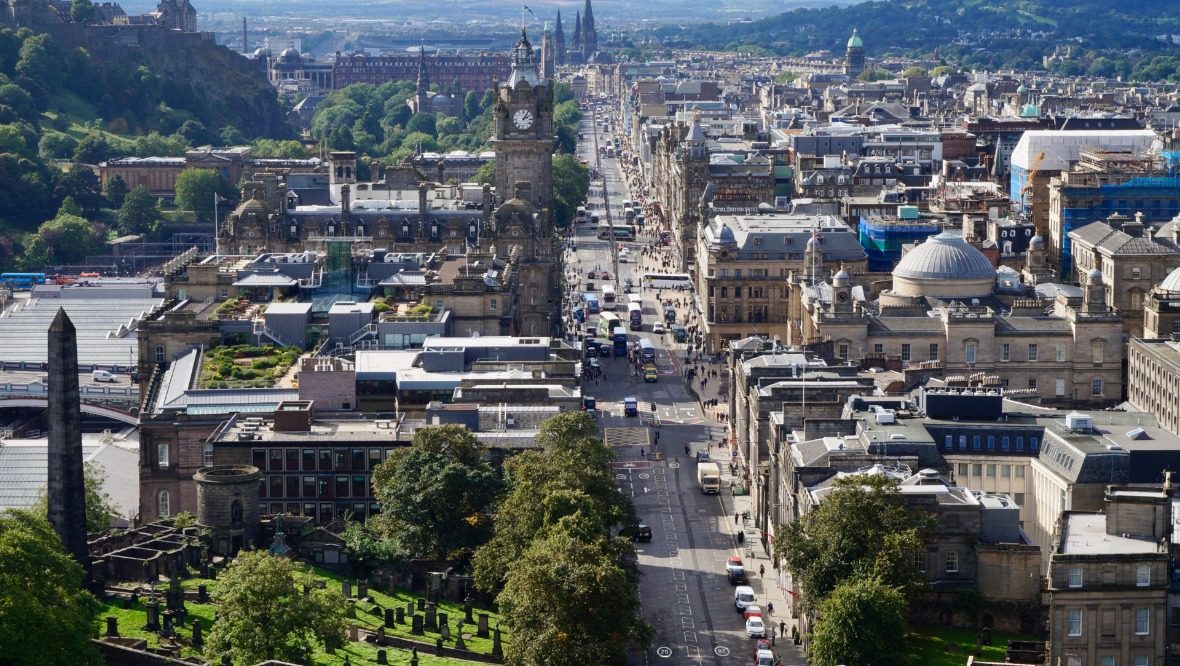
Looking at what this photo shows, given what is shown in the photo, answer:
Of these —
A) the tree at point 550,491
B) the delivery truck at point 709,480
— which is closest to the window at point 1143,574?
the tree at point 550,491

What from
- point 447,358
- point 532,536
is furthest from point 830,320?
point 532,536

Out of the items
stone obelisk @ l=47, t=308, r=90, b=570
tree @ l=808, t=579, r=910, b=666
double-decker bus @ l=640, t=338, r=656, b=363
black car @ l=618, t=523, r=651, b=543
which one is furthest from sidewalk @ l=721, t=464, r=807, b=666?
double-decker bus @ l=640, t=338, r=656, b=363

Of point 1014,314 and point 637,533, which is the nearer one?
point 637,533

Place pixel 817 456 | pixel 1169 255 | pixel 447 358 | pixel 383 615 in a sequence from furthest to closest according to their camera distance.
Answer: pixel 1169 255 → pixel 447 358 → pixel 817 456 → pixel 383 615

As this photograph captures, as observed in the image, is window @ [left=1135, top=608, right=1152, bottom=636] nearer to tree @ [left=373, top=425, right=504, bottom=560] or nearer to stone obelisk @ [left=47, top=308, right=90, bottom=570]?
tree @ [left=373, top=425, right=504, bottom=560]

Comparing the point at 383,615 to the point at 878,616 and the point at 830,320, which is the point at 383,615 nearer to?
the point at 878,616

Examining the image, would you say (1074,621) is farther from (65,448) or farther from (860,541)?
(65,448)

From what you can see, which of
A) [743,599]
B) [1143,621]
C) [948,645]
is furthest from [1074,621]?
[743,599]
